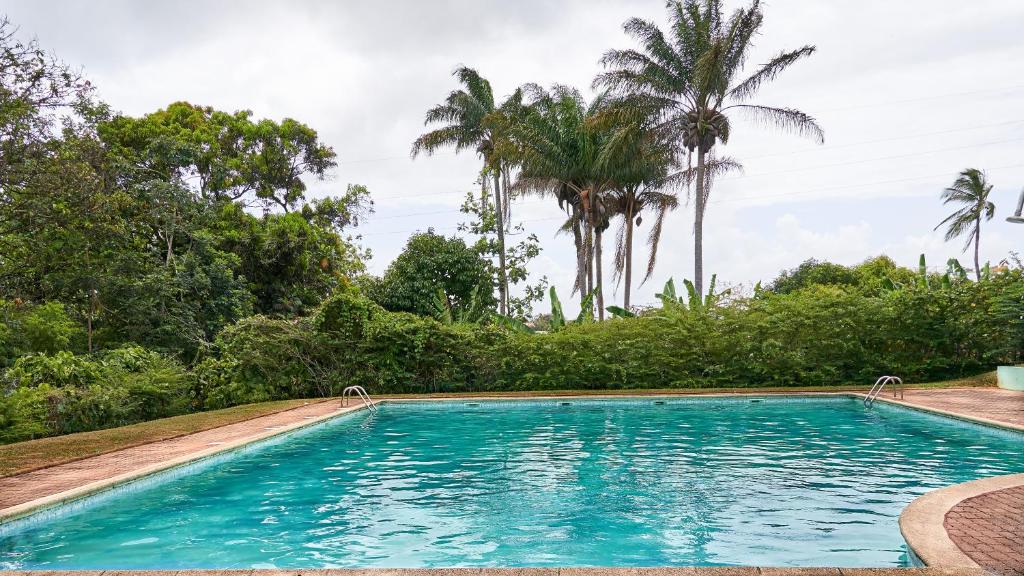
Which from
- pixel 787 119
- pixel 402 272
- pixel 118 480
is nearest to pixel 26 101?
pixel 118 480

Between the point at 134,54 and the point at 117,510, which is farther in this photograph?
the point at 134,54

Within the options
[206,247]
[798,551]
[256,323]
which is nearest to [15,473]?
[798,551]

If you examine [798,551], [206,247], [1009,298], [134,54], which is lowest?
[798,551]

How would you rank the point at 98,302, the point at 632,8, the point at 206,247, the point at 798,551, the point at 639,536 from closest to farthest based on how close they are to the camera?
the point at 798,551 → the point at 639,536 → the point at 98,302 → the point at 206,247 → the point at 632,8

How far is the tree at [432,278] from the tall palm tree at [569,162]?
11.6 feet

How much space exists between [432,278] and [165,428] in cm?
1671

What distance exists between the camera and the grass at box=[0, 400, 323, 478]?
819 centimetres

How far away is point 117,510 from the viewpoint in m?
6.58

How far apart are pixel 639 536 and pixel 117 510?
15.3 feet

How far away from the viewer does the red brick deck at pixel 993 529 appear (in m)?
3.78

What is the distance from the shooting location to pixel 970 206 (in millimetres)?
44625

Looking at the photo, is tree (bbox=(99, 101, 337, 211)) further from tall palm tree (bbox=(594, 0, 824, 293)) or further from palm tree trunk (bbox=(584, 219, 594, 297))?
tall palm tree (bbox=(594, 0, 824, 293))

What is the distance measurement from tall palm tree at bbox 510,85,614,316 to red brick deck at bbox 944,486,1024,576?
1970 centimetres

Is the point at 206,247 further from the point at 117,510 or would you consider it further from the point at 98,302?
the point at 117,510
